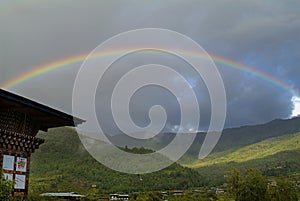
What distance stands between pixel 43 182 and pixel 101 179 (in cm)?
1771

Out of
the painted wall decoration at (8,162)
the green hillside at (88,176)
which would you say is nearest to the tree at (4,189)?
the painted wall decoration at (8,162)

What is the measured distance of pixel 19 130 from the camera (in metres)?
16.0

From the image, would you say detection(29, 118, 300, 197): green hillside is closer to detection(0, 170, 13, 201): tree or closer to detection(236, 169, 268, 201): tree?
detection(236, 169, 268, 201): tree

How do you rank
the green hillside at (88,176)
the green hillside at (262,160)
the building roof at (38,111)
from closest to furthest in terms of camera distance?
the building roof at (38,111), the green hillside at (88,176), the green hillside at (262,160)

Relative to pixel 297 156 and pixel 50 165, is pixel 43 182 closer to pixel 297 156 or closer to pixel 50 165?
pixel 50 165

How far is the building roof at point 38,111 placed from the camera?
1374 cm

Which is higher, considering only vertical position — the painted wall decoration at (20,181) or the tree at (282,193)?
the painted wall decoration at (20,181)

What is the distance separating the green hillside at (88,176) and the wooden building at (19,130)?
57.5m

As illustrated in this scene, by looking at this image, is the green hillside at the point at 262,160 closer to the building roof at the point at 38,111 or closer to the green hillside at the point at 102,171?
the green hillside at the point at 102,171

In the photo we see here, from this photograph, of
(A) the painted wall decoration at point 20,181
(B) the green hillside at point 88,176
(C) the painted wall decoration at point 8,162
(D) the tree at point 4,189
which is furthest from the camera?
(B) the green hillside at point 88,176

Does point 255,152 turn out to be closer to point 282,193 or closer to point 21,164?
point 282,193

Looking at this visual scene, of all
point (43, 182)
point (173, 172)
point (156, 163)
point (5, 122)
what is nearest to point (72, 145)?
point (156, 163)

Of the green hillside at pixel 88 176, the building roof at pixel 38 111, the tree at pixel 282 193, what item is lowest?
the tree at pixel 282 193

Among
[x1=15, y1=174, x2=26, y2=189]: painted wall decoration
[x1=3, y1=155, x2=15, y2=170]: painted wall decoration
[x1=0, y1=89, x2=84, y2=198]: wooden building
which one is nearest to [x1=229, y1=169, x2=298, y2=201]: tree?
[x1=0, y1=89, x2=84, y2=198]: wooden building
